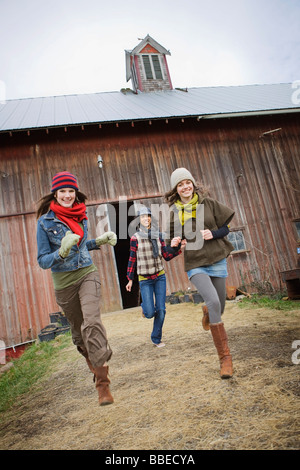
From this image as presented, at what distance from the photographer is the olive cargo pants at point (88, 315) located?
8.55 ft

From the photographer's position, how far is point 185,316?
6863mm

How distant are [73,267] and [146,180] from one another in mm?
7270

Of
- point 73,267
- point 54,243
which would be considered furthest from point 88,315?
point 54,243

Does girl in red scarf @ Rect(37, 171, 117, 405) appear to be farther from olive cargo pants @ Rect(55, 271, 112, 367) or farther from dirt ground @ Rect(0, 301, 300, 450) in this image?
dirt ground @ Rect(0, 301, 300, 450)

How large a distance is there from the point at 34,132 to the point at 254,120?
8.15m

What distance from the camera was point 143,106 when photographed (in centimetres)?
1130

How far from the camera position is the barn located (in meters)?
8.60

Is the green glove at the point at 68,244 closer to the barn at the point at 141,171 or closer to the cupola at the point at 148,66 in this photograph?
the barn at the point at 141,171

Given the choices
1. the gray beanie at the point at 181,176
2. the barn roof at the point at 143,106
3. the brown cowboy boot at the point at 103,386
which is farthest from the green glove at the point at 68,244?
the barn roof at the point at 143,106

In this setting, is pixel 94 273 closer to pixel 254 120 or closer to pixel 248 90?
pixel 254 120

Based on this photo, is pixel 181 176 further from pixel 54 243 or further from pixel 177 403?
pixel 177 403

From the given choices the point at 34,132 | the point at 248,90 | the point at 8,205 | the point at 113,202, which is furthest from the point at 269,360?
the point at 248,90

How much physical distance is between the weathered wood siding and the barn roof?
44cm

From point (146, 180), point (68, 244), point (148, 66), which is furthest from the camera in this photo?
point (148, 66)
